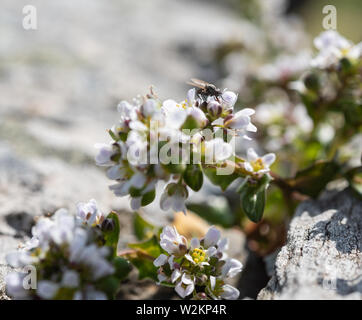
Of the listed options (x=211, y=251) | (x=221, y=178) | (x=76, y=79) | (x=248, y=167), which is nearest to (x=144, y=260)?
(x=211, y=251)

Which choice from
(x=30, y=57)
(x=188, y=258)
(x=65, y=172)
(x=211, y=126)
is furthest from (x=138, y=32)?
(x=188, y=258)

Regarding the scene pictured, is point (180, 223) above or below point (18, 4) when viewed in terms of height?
below

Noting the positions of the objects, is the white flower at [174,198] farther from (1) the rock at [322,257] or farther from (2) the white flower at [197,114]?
(1) the rock at [322,257]

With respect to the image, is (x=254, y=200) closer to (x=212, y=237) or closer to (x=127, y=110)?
(x=212, y=237)

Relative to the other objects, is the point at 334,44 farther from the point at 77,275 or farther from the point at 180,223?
the point at 77,275

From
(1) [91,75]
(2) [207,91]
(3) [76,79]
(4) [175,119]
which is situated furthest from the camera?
(1) [91,75]

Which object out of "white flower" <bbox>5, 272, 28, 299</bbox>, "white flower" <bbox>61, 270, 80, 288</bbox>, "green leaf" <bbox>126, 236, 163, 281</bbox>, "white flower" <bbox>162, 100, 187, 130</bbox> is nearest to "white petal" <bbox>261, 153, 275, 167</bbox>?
"white flower" <bbox>162, 100, 187, 130</bbox>

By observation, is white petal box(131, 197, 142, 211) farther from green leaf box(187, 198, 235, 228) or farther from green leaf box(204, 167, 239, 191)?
green leaf box(187, 198, 235, 228)

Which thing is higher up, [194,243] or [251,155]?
[251,155]

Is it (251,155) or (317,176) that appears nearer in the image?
(251,155)
